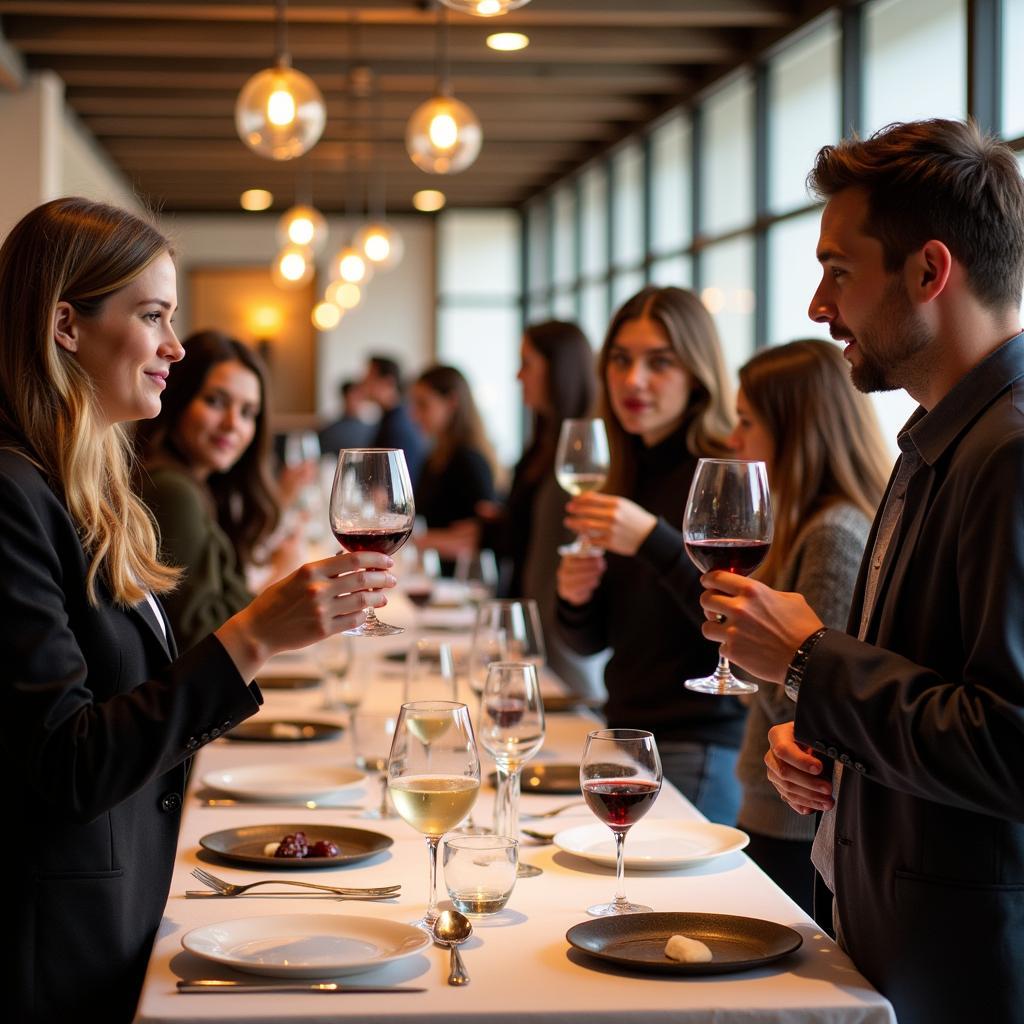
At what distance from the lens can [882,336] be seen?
1.71 metres

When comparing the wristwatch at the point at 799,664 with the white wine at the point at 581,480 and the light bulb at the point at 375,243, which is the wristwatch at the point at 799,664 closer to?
the white wine at the point at 581,480

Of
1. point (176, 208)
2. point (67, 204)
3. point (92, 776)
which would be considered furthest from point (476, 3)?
point (176, 208)

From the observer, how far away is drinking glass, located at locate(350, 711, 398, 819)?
7.79 ft

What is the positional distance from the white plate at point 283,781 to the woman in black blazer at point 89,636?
1.73ft

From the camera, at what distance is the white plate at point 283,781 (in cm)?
240

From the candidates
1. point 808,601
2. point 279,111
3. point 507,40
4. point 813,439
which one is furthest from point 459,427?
point 808,601

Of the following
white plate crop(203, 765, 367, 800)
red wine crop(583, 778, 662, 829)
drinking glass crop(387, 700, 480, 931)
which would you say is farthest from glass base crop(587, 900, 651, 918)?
white plate crop(203, 765, 367, 800)

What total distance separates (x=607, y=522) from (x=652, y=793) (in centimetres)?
109

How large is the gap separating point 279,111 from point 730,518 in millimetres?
2973

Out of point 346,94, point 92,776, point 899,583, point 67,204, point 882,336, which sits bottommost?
point 92,776

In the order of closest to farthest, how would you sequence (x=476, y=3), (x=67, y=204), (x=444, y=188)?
(x=67, y=204), (x=476, y=3), (x=444, y=188)

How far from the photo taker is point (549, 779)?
257cm

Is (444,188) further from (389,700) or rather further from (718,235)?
(389,700)

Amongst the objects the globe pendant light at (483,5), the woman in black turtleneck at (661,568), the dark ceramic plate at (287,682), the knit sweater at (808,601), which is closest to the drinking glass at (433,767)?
the knit sweater at (808,601)
